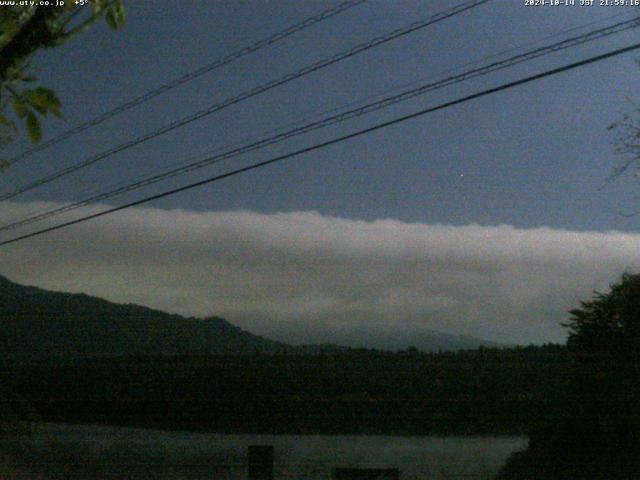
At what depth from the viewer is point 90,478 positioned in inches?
551

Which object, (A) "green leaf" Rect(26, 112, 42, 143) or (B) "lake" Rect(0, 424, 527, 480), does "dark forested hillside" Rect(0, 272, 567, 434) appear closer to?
(B) "lake" Rect(0, 424, 527, 480)

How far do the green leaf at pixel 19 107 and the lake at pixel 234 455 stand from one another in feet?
36.2

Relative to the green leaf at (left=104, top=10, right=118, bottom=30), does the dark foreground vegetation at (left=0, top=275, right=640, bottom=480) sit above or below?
below

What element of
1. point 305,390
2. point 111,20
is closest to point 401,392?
point 305,390

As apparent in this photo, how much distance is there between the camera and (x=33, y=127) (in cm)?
368

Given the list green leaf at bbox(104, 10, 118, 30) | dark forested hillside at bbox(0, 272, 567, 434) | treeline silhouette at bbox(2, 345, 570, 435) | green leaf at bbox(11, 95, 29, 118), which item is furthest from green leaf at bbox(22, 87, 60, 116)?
treeline silhouette at bbox(2, 345, 570, 435)

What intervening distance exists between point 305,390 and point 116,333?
428 inches

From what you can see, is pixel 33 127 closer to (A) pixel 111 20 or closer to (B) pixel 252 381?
(A) pixel 111 20

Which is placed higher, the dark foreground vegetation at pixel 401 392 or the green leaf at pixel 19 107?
the green leaf at pixel 19 107

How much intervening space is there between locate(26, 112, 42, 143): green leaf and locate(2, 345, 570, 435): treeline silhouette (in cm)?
1072

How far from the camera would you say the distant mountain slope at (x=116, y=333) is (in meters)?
26.7

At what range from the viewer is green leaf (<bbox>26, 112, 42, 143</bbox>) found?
3.66 meters

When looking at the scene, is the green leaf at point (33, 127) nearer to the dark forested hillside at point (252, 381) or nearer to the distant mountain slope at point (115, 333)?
the dark forested hillside at point (252, 381)

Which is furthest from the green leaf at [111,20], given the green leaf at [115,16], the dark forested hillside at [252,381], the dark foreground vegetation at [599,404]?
the dark forested hillside at [252,381]
